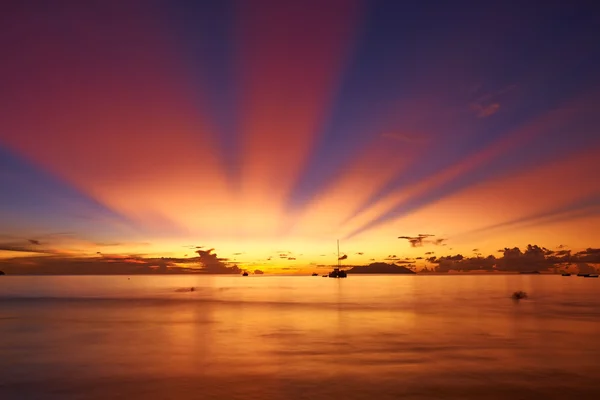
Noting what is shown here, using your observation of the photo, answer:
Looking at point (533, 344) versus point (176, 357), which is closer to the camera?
point (176, 357)

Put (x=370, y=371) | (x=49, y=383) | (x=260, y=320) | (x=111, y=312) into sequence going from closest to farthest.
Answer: (x=49, y=383)
(x=370, y=371)
(x=260, y=320)
(x=111, y=312)

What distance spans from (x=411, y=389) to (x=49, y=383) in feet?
69.0

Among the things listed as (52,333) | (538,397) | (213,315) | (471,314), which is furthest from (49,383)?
(471,314)

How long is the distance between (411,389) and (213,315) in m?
47.4

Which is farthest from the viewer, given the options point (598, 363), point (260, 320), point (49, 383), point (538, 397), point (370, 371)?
point (260, 320)

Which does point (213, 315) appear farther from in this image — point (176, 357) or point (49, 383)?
point (49, 383)

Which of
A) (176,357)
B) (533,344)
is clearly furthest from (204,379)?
(533,344)

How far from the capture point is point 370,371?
29.5 metres

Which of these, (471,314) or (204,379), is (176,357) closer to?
(204,379)

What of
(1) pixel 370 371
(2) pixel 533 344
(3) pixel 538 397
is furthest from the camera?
(2) pixel 533 344

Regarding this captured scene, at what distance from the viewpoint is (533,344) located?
135 ft

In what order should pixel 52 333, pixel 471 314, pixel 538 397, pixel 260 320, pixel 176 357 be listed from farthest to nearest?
pixel 471 314, pixel 260 320, pixel 52 333, pixel 176 357, pixel 538 397

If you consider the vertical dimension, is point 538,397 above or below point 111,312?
below

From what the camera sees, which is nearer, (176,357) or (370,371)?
(370,371)
